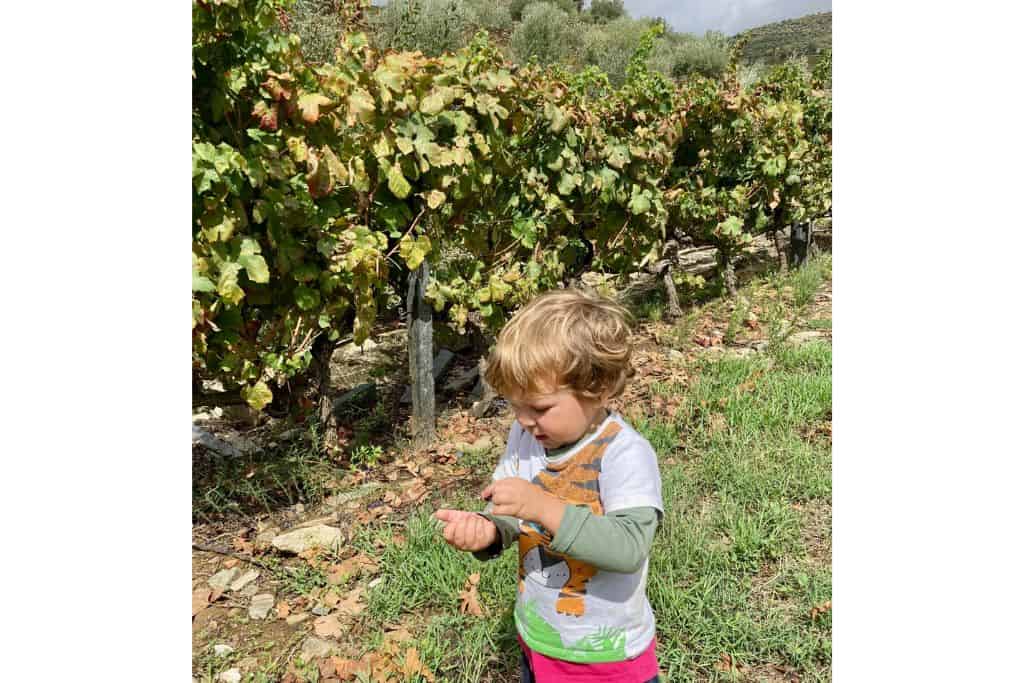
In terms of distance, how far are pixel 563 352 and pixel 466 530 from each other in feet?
1.41

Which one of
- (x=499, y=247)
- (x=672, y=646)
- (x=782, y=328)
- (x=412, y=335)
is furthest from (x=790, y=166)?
(x=672, y=646)

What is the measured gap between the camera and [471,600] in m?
2.37

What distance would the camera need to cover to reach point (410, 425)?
163 inches

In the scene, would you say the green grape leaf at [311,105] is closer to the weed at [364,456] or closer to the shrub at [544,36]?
the weed at [364,456]

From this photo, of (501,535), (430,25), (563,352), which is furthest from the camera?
(430,25)

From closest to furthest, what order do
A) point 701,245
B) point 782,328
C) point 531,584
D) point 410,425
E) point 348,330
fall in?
point 531,584, point 348,330, point 410,425, point 782,328, point 701,245

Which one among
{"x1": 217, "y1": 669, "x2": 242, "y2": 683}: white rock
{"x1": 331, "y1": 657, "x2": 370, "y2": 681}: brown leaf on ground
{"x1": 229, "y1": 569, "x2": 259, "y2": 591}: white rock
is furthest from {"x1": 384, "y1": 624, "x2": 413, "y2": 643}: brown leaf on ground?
{"x1": 229, "y1": 569, "x2": 259, "y2": 591}: white rock

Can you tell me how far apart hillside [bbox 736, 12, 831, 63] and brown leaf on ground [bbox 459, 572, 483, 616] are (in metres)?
27.9

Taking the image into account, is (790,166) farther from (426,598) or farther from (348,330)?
(426,598)

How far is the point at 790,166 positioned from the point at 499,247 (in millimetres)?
4417

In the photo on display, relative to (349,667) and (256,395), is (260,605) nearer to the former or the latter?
(349,667)

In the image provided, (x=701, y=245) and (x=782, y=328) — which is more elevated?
(x=701, y=245)

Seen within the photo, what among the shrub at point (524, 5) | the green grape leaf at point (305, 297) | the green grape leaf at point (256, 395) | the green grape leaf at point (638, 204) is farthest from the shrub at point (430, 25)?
the green grape leaf at point (256, 395)

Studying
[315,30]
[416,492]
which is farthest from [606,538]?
[315,30]
